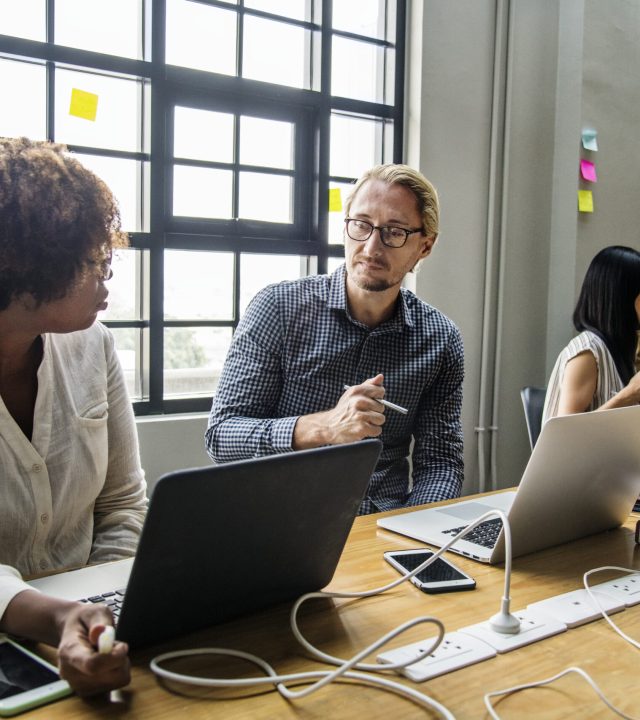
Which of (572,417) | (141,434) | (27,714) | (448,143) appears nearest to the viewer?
(27,714)

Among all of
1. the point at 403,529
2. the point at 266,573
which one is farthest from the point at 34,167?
the point at 403,529

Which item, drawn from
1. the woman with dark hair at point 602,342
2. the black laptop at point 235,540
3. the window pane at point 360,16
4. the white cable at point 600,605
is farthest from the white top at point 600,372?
the window pane at point 360,16

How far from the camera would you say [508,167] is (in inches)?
133

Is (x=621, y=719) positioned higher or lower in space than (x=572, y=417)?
lower

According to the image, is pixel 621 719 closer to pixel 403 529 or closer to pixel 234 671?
pixel 234 671

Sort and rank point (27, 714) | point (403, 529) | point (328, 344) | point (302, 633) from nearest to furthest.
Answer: point (27, 714), point (302, 633), point (403, 529), point (328, 344)

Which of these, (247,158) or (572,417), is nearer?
(572,417)

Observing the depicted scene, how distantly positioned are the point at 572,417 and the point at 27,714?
2.61 ft

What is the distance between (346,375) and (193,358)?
3.88ft

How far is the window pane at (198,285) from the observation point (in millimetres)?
2814

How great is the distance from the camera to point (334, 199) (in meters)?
3.08

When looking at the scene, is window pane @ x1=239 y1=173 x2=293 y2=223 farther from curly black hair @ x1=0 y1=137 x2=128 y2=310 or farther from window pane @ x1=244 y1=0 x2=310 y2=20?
curly black hair @ x1=0 y1=137 x2=128 y2=310

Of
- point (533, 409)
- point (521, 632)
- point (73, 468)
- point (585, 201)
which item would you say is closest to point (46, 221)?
point (73, 468)

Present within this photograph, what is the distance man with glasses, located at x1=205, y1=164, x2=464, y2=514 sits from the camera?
1.82 metres
